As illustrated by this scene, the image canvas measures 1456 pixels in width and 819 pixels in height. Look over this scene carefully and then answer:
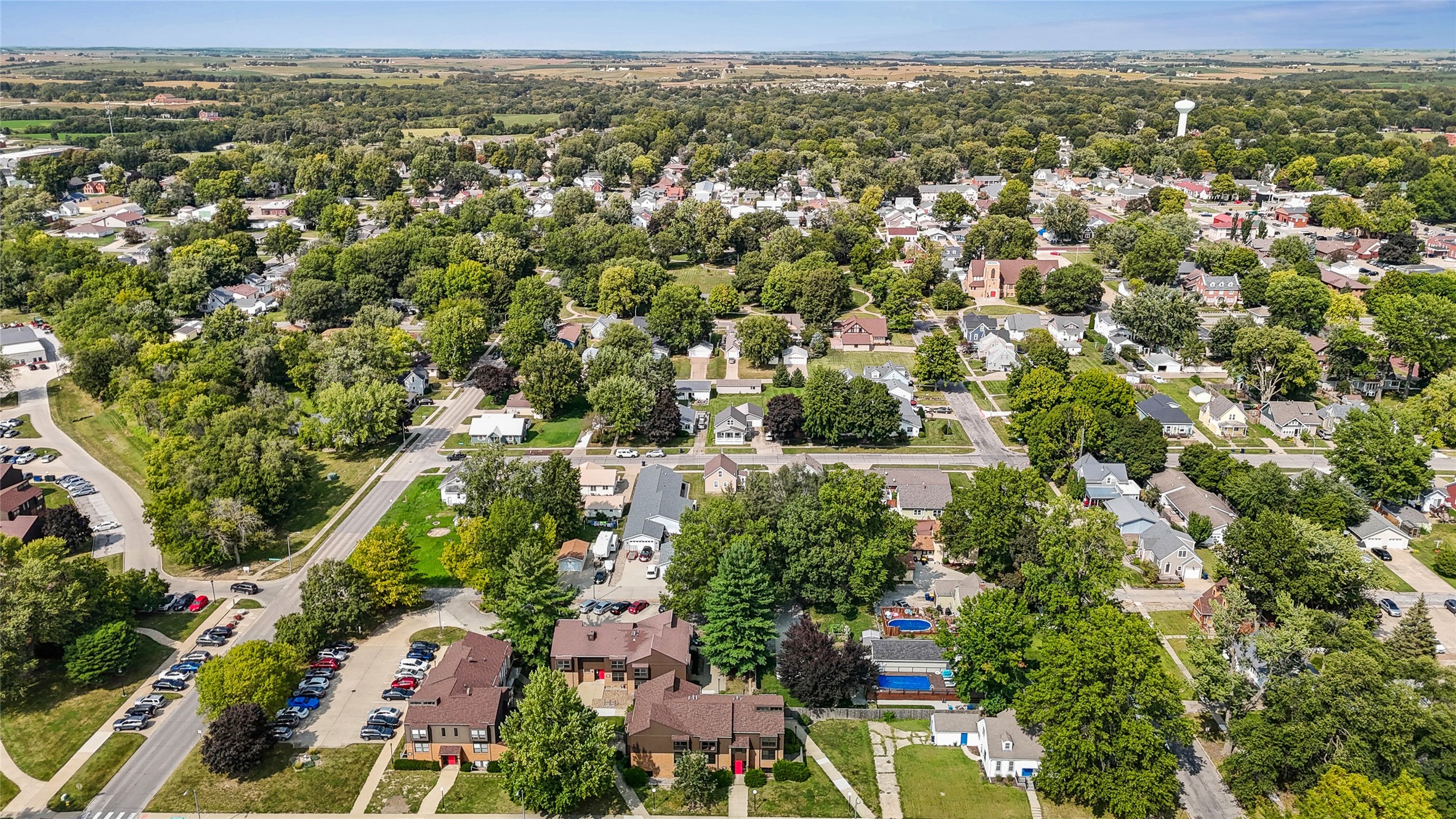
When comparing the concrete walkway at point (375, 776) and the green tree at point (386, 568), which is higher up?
the green tree at point (386, 568)

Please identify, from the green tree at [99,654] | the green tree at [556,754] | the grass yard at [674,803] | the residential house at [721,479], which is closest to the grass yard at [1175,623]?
the grass yard at [674,803]

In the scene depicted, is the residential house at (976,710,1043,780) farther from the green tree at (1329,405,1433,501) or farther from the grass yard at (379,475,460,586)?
the green tree at (1329,405,1433,501)

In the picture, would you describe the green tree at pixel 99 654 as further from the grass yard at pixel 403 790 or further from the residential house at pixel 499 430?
the residential house at pixel 499 430

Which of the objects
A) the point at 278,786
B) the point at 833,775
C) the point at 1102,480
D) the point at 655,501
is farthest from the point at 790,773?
the point at 1102,480

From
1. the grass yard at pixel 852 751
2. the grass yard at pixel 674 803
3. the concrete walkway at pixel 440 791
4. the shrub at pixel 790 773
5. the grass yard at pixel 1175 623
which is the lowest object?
the grass yard at pixel 1175 623

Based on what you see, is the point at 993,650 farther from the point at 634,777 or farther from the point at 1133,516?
the point at 1133,516

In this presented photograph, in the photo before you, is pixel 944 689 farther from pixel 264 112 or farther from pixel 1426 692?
pixel 264 112
